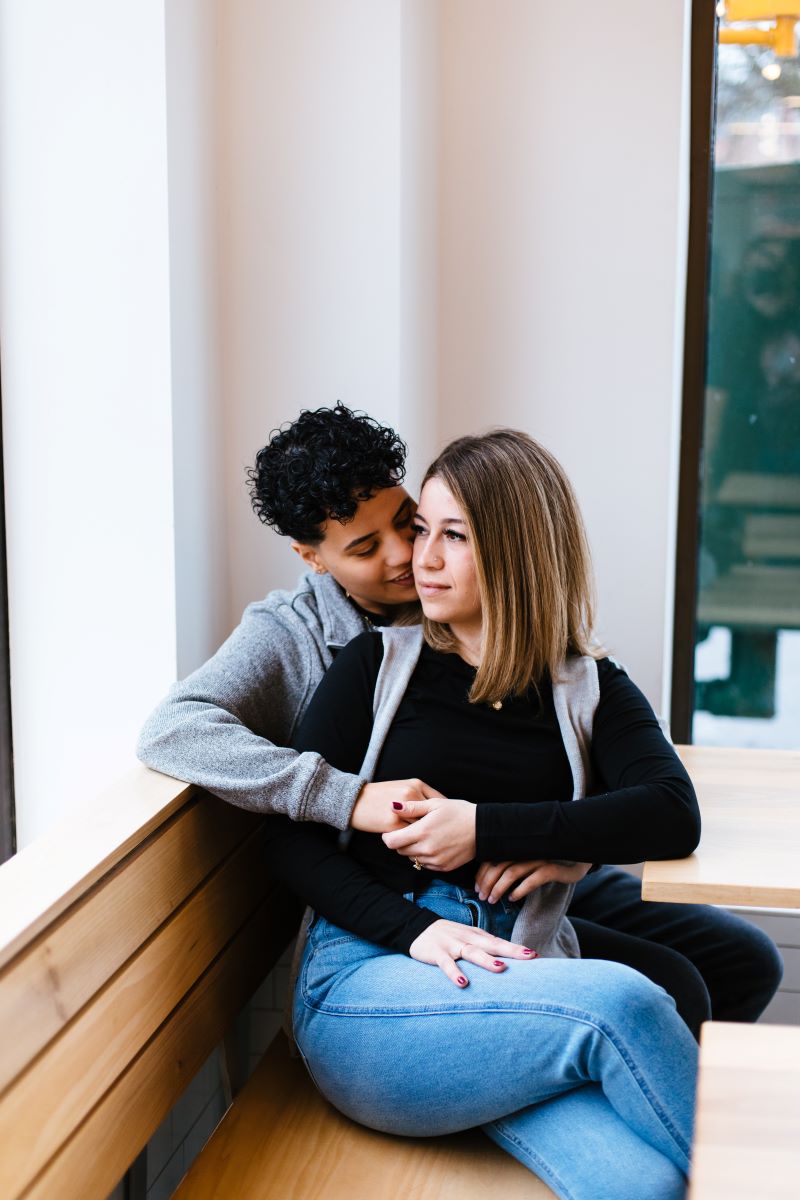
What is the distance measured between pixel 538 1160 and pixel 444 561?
67 centimetres

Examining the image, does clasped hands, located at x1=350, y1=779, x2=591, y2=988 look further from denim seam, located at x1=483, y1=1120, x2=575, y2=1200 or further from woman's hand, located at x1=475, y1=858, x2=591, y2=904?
denim seam, located at x1=483, y1=1120, x2=575, y2=1200

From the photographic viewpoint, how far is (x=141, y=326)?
180 cm

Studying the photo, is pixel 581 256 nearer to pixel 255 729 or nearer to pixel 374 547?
pixel 374 547

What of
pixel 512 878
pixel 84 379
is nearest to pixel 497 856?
pixel 512 878

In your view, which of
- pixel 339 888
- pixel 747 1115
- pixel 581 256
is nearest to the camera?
pixel 747 1115

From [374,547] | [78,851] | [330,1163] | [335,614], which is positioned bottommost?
[330,1163]

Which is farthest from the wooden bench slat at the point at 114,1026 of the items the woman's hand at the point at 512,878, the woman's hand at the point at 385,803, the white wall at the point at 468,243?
the white wall at the point at 468,243

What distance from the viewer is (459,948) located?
137 centimetres

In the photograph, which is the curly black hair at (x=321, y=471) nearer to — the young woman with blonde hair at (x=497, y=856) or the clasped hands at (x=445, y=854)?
the young woman with blonde hair at (x=497, y=856)

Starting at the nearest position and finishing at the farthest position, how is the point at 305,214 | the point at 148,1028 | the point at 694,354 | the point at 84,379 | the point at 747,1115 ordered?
the point at 747,1115
the point at 148,1028
the point at 84,379
the point at 305,214
the point at 694,354

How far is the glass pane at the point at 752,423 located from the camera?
230 centimetres

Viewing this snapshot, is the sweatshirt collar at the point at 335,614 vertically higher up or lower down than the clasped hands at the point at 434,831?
higher up

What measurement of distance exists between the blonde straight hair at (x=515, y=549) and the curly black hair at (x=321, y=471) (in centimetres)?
10

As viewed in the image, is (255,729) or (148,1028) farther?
(255,729)
